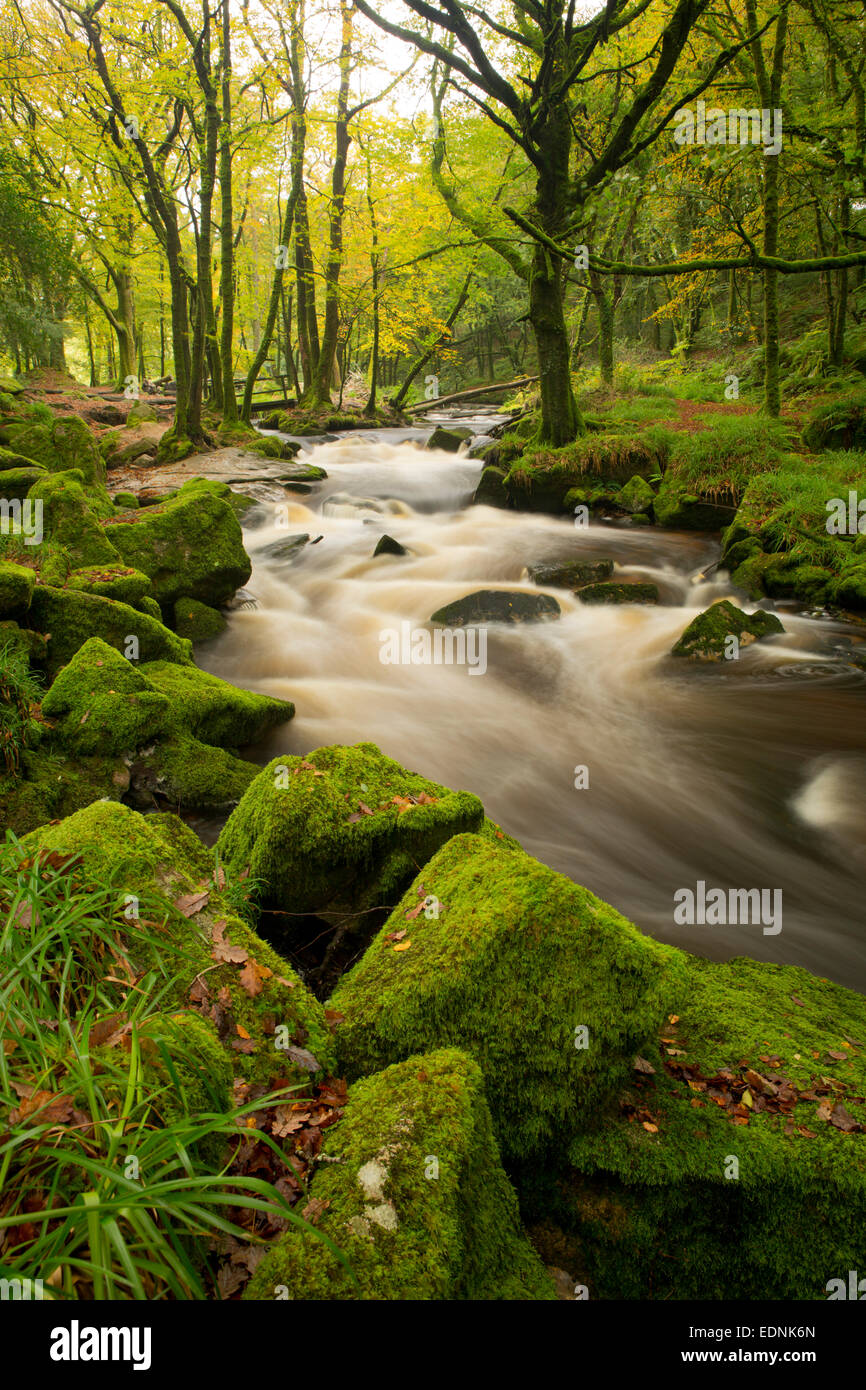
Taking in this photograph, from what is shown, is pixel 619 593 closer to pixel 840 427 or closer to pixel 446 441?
pixel 840 427

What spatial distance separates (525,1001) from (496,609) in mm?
7830

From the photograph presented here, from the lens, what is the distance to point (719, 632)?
8.68m

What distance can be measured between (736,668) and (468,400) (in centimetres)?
3191

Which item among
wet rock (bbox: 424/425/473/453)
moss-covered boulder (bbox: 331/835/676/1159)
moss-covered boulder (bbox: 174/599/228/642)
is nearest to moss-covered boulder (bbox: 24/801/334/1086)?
Answer: moss-covered boulder (bbox: 331/835/676/1159)

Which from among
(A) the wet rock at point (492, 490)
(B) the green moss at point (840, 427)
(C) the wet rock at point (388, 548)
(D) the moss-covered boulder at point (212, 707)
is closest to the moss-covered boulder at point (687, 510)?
(B) the green moss at point (840, 427)

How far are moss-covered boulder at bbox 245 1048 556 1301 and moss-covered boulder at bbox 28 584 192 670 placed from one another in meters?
5.20

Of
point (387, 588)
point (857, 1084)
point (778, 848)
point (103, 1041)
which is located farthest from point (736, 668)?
point (103, 1041)

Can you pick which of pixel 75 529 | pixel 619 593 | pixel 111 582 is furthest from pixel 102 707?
pixel 619 593

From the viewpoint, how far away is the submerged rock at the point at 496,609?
31.7 ft

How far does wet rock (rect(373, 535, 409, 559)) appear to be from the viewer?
12547 millimetres

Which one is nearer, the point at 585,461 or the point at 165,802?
the point at 165,802

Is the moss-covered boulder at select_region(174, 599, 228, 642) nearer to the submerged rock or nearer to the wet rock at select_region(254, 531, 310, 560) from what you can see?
the submerged rock
